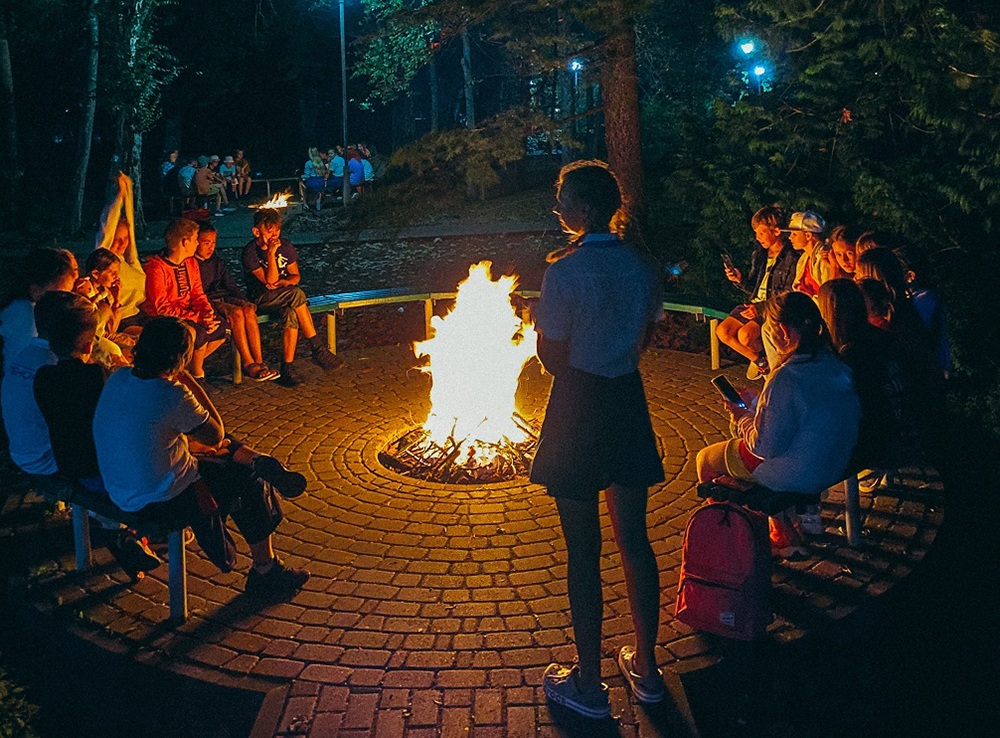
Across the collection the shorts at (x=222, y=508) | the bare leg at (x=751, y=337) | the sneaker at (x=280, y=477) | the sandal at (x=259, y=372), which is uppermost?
the bare leg at (x=751, y=337)

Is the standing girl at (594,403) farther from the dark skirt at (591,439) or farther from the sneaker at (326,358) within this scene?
the sneaker at (326,358)

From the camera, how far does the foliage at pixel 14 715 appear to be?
380 cm

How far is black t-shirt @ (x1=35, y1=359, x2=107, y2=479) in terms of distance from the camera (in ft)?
16.4

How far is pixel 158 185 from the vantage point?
3425 cm

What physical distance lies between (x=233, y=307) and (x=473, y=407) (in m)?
2.85

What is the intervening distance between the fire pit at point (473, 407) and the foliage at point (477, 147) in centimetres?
435

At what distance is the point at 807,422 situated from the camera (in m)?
4.66

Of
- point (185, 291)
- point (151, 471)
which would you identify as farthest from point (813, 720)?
point (185, 291)

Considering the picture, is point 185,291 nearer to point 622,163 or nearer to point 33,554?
point 33,554

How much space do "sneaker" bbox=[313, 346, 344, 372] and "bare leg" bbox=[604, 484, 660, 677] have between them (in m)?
6.04

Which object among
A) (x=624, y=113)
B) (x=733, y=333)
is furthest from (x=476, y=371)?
(x=624, y=113)

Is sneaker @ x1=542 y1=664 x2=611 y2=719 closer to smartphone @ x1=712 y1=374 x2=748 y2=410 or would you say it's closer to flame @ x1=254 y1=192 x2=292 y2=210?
smartphone @ x1=712 y1=374 x2=748 y2=410

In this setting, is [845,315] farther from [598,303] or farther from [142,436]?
[142,436]

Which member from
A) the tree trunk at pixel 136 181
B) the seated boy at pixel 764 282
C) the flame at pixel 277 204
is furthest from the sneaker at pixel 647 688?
the tree trunk at pixel 136 181
